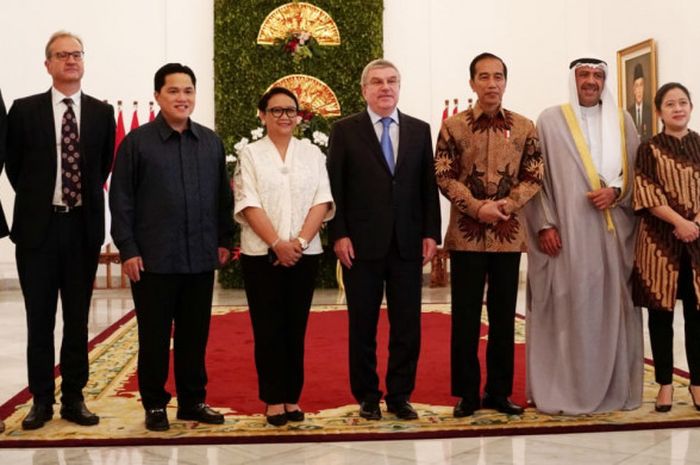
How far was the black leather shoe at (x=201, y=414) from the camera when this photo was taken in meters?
4.25

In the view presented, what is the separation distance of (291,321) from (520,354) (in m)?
2.33

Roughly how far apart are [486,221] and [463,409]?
3.00ft

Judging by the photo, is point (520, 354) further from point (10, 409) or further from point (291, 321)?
point (10, 409)

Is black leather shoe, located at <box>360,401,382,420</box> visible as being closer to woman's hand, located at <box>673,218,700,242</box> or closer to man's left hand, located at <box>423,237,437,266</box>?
man's left hand, located at <box>423,237,437,266</box>

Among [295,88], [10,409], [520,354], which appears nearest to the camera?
[10,409]

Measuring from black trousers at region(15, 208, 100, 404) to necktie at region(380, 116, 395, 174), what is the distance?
146 centimetres

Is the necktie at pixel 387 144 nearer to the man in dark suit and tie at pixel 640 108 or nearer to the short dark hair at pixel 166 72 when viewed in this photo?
the short dark hair at pixel 166 72

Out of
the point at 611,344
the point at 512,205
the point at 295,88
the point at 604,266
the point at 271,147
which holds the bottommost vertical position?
the point at 611,344

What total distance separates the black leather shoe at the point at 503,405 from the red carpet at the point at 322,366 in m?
0.27

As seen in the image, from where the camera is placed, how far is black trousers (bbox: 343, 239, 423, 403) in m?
4.30

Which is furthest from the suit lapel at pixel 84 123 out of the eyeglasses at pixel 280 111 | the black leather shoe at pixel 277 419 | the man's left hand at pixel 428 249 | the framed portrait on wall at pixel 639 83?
the framed portrait on wall at pixel 639 83

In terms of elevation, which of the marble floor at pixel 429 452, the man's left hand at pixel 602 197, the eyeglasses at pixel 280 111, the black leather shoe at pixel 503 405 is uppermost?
the eyeglasses at pixel 280 111

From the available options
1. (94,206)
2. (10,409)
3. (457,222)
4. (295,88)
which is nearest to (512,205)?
(457,222)

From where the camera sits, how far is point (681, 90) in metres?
4.38
